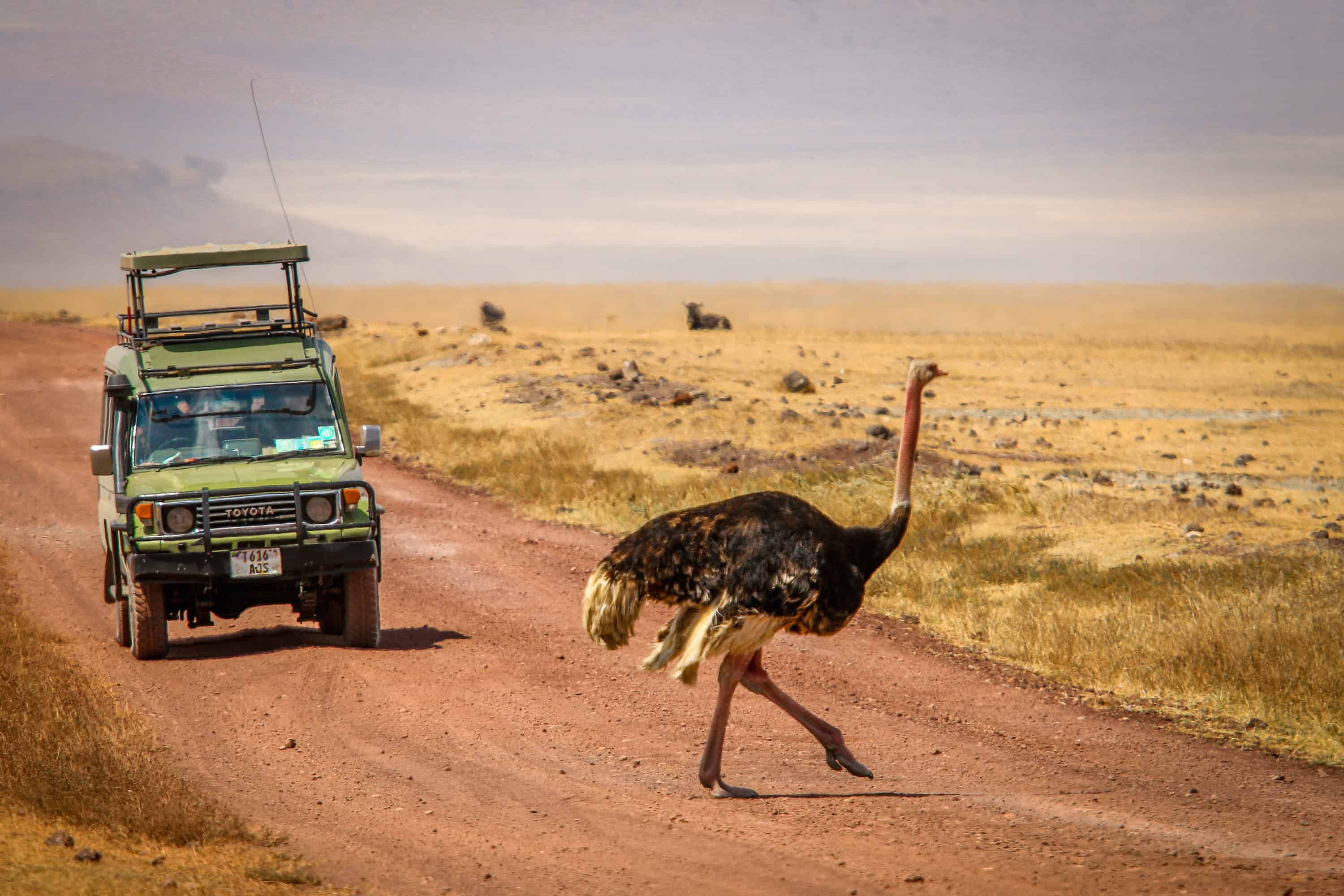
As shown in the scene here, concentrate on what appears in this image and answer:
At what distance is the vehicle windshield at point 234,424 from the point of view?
35.3 feet

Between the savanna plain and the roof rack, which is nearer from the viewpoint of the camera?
the savanna plain

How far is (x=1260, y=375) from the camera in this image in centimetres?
4378

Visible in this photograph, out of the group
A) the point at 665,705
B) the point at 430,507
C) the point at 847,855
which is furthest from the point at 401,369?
the point at 847,855

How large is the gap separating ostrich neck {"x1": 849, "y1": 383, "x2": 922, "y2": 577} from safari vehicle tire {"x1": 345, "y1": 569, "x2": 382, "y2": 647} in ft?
15.0

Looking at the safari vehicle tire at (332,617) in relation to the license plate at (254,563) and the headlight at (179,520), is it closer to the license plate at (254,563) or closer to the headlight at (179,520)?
the license plate at (254,563)

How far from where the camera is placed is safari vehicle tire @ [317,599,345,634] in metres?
11.1

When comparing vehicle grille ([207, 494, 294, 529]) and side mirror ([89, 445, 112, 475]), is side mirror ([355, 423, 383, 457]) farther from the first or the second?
side mirror ([89, 445, 112, 475])

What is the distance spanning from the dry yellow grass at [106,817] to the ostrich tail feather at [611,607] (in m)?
2.16

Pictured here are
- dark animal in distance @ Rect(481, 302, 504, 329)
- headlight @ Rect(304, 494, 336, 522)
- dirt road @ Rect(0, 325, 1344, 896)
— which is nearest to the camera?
dirt road @ Rect(0, 325, 1344, 896)

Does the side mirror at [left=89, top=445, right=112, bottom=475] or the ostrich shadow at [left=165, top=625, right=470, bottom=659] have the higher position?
the side mirror at [left=89, top=445, right=112, bottom=475]

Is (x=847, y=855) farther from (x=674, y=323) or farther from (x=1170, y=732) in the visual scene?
(x=674, y=323)

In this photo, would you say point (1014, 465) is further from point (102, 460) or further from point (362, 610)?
point (102, 460)

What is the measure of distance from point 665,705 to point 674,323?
83208 mm

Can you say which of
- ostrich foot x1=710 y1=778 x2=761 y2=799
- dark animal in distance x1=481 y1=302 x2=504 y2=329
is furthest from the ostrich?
dark animal in distance x1=481 y1=302 x2=504 y2=329
